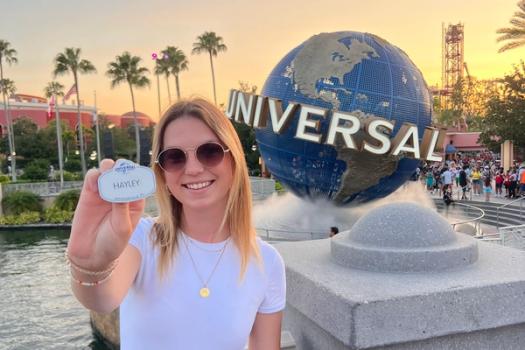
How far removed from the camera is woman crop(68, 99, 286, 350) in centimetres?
160

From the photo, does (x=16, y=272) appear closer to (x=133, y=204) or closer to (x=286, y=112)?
(x=286, y=112)

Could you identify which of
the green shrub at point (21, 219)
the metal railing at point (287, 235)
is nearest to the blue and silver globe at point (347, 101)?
the metal railing at point (287, 235)

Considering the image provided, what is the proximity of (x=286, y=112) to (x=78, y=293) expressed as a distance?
31.9ft

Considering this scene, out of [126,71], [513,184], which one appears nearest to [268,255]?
[513,184]

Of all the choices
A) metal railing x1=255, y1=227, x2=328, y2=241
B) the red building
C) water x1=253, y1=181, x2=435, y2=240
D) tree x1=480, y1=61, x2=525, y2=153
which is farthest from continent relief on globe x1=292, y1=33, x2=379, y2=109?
the red building

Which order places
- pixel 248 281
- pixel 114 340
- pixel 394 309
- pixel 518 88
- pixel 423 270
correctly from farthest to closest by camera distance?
pixel 518 88
pixel 114 340
pixel 423 270
pixel 394 309
pixel 248 281

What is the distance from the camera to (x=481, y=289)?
2172 mm

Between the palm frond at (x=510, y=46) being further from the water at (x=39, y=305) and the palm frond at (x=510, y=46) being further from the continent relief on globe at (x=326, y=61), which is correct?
the water at (x=39, y=305)

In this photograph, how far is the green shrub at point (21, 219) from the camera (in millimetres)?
22672

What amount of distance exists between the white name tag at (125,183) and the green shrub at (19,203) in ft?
82.2

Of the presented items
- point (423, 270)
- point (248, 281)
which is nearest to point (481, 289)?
point (423, 270)

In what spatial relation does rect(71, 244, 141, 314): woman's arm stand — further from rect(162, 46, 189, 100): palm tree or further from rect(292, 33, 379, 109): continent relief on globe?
rect(162, 46, 189, 100): palm tree

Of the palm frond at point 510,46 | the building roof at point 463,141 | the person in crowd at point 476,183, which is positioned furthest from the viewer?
the building roof at point 463,141

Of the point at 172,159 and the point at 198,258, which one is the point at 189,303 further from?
the point at 172,159
